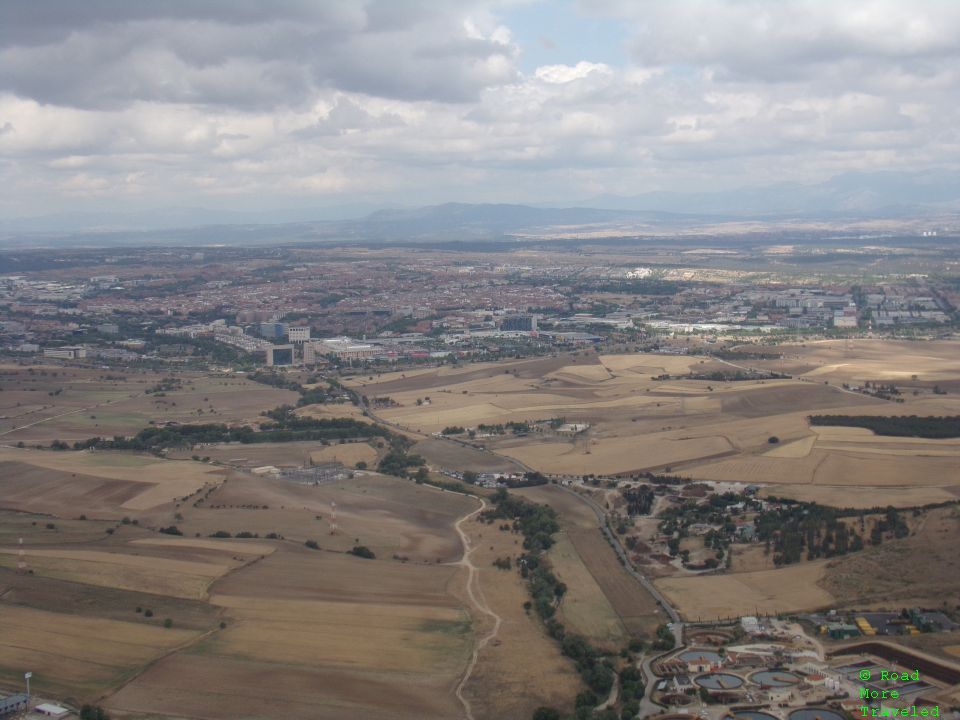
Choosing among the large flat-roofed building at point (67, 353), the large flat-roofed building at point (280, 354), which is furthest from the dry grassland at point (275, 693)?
the large flat-roofed building at point (67, 353)

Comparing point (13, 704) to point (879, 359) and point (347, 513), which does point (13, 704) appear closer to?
point (347, 513)

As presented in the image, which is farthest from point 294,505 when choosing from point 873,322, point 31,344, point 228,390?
point 873,322

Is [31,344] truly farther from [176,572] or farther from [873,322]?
[873,322]

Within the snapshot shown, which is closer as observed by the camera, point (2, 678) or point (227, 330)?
point (2, 678)

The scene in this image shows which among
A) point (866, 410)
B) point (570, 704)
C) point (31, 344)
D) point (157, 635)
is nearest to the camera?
point (570, 704)

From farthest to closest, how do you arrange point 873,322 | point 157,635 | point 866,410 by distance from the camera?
1. point 873,322
2. point 866,410
3. point 157,635

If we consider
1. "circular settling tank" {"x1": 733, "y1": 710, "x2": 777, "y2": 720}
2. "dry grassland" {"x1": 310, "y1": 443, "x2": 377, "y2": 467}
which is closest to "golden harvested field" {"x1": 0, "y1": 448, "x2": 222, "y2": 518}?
"dry grassland" {"x1": 310, "y1": 443, "x2": 377, "y2": 467}

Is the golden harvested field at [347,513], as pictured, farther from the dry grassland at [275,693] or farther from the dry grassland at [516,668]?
the dry grassland at [275,693]
